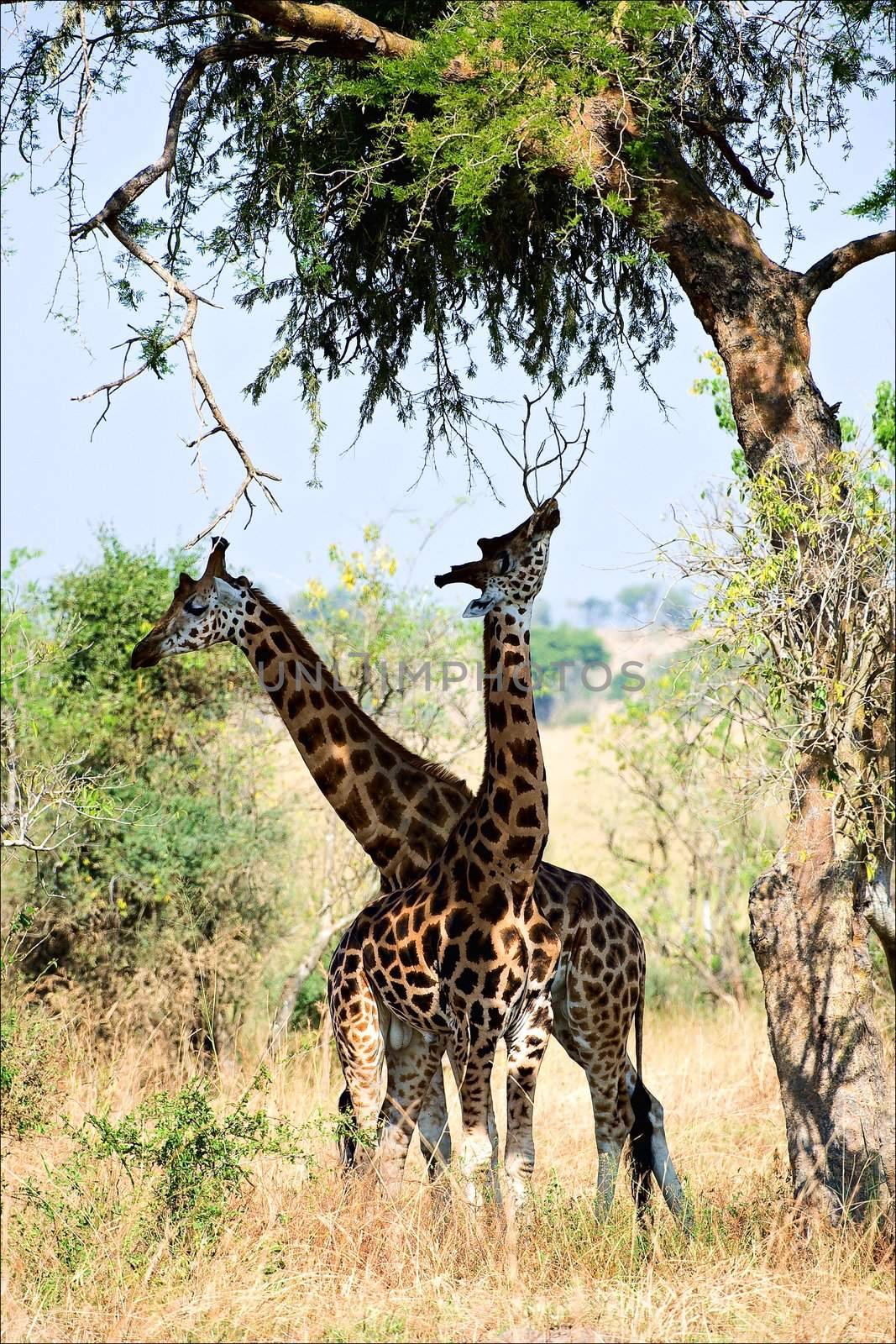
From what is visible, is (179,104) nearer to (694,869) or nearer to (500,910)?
(500,910)

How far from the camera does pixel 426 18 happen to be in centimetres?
768

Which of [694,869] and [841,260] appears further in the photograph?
[694,869]

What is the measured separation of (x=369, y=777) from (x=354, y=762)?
0.11 m

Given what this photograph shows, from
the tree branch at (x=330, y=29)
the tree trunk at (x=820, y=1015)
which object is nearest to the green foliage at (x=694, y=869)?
the tree trunk at (x=820, y=1015)

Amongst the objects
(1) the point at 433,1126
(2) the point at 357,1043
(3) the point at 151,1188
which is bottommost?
(3) the point at 151,1188

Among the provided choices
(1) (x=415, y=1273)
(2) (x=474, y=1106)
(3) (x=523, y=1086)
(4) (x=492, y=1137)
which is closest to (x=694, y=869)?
(4) (x=492, y=1137)

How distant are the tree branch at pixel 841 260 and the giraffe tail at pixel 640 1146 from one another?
3.71m

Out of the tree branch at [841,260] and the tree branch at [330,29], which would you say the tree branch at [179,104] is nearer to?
the tree branch at [330,29]

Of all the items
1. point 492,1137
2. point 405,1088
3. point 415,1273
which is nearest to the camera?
point 415,1273

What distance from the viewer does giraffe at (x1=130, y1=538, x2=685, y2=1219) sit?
660cm

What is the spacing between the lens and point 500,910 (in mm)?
6020

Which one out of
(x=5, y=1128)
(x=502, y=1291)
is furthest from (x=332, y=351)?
(x=502, y=1291)

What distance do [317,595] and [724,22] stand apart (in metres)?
6.03

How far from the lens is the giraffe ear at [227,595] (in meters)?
7.13
